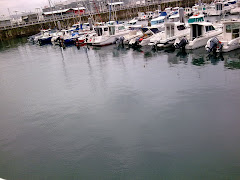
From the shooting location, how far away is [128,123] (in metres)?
12.2

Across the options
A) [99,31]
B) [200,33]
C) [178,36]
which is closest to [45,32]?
[99,31]

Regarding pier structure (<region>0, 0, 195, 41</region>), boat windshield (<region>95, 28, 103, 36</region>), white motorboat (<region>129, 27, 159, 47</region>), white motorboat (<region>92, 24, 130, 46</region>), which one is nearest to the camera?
white motorboat (<region>129, 27, 159, 47</region>)

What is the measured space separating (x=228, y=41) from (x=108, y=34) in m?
20.0

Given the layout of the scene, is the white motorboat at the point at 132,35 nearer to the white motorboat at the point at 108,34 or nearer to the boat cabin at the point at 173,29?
the white motorboat at the point at 108,34

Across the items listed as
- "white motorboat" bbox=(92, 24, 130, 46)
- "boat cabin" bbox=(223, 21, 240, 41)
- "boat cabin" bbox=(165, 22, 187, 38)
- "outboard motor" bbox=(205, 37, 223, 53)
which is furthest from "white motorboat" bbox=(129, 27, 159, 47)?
"boat cabin" bbox=(223, 21, 240, 41)

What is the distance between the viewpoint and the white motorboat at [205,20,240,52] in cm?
2205

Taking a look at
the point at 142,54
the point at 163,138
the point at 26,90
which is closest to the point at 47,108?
the point at 26,90

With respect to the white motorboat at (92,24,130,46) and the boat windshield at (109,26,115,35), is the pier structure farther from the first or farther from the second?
the boat windshield at (109,26,115,35)

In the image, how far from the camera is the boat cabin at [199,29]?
25.8m

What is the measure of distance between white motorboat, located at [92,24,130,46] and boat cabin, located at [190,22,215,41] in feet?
43.7

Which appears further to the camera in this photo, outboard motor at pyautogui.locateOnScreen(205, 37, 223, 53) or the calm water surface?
outboard motor at pyautogui.locateOnScreen(205, 37, 223, 53)

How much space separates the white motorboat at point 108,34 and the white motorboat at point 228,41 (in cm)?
1735

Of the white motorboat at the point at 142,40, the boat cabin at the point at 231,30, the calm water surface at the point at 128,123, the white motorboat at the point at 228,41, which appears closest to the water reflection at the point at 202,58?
the calm water surface at the point at 128,123

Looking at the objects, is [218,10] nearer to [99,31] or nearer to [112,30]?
[112,30]
